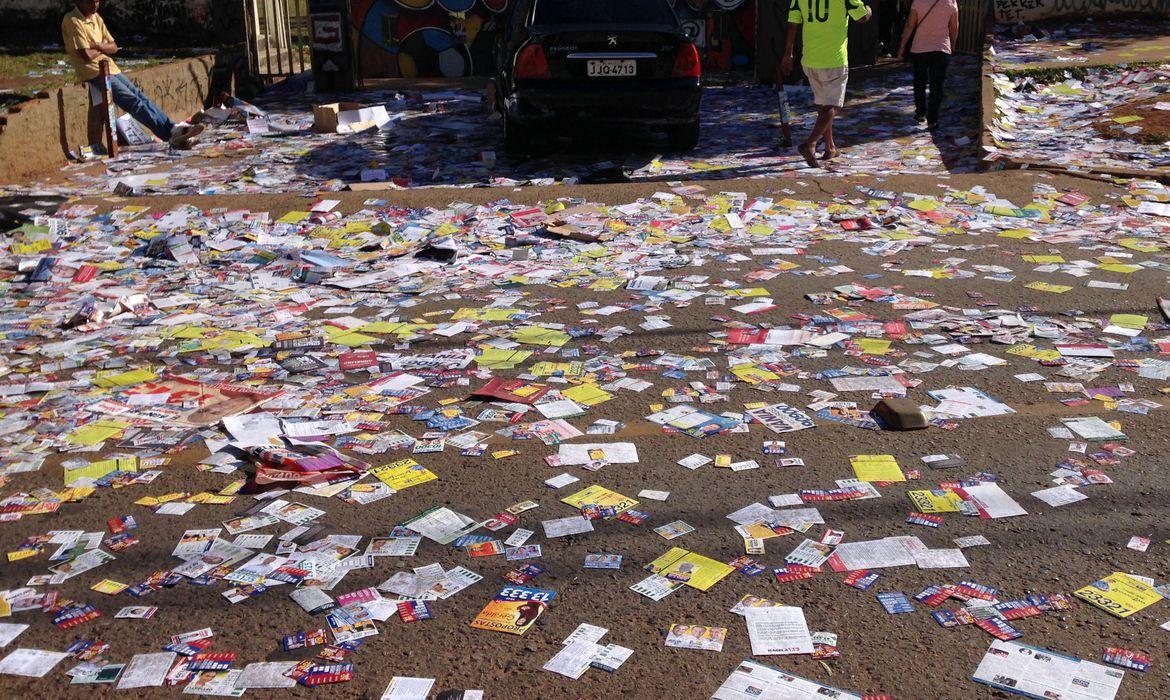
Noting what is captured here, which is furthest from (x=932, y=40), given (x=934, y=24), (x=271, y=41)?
(x=271, y=41)

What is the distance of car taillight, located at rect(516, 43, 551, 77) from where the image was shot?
9.48m

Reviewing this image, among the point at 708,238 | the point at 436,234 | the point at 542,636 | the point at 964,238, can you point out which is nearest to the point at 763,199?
the point at 708,238

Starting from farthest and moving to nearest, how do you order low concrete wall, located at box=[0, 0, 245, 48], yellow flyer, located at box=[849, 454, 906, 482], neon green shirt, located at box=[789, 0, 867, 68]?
1. low concrete wall, located at box=[0, 0, 245, 48]
2. neon green shirt, located at box=[789, 0, 867, 68]
3. yellow flyer, located at box=[849, 454, 906, 482]

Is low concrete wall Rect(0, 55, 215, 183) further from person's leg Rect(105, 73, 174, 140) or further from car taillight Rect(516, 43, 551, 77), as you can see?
car taillight Rect(516, 43, 551, 77)

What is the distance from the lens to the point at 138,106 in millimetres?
11461

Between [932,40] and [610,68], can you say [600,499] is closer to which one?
[610,68]

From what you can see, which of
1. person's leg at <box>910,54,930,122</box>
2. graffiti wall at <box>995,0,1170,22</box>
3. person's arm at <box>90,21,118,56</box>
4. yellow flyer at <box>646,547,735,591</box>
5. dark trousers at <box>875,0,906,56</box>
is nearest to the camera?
yellow flyer at <box>646,547,735,591</box>

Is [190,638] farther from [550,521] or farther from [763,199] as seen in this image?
[763,199]

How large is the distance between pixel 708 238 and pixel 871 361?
2650mm

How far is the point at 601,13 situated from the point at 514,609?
25.7ft

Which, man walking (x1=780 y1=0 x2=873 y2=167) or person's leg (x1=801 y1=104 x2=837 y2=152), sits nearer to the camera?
man walking (x1=780 y1=0 x2=873 y2=167)

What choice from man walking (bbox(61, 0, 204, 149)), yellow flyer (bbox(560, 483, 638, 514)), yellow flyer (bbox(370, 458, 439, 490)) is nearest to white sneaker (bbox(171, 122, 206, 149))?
man walking (bbox(61, 0, 204, 149))

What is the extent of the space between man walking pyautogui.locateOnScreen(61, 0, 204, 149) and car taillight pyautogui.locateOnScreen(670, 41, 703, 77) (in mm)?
5163

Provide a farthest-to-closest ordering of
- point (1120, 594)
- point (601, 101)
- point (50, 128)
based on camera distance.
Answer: point (50, 128), point (601, 101), point (1120, 594)
